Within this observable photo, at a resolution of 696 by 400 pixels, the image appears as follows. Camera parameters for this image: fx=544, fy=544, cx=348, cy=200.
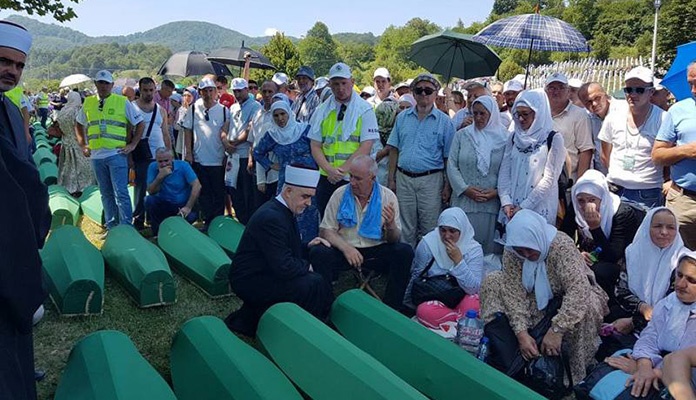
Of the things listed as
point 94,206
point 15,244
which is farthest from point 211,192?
point 15,244

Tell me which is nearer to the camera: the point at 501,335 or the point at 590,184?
the point at 501,335

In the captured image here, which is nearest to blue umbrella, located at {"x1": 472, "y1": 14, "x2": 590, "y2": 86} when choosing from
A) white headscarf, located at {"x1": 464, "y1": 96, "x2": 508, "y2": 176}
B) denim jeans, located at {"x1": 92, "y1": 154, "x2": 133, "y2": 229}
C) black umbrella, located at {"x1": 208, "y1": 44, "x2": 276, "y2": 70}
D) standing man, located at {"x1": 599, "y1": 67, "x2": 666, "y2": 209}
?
white headscarf, located at {"x1": 464, "y1": 96, "x2": 508, "y2": 176}

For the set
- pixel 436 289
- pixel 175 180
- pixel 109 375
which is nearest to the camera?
pixel 109 375

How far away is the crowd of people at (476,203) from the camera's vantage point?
11.2 feet

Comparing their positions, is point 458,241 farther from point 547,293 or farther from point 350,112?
point 350,112

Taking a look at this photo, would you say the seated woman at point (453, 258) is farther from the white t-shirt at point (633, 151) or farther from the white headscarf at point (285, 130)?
the white headscarf at point (285, 130)

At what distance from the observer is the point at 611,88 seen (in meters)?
19.7

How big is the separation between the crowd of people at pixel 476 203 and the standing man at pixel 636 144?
0.01m

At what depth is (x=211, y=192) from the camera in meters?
6.77

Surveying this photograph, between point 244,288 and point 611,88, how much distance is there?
19354mm

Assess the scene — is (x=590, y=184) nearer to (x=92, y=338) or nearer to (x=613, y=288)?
(x=613, y=288)

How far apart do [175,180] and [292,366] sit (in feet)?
12.5

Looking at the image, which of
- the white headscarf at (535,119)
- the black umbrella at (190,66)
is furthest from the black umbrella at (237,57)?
the white headscarf at (535,119)

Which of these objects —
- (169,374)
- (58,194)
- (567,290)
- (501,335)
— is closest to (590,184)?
(567,290)
